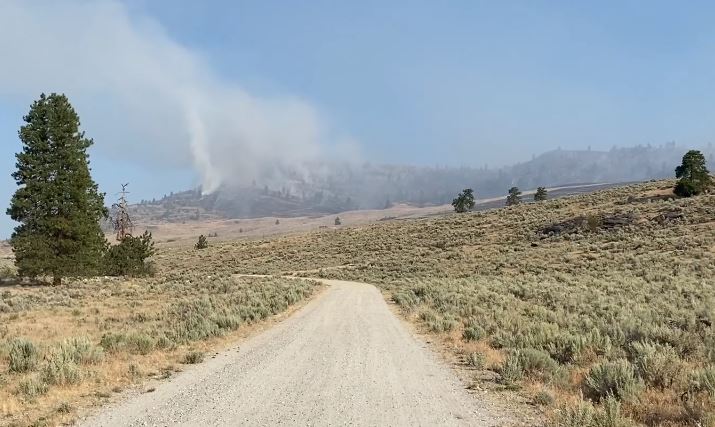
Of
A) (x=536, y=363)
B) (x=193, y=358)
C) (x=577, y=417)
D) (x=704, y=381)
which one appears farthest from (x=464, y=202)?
(x=577, y=417)

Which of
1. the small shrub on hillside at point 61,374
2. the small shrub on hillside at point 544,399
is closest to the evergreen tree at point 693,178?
the small shrub on hillside at point 544,399

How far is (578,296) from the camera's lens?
22.9m

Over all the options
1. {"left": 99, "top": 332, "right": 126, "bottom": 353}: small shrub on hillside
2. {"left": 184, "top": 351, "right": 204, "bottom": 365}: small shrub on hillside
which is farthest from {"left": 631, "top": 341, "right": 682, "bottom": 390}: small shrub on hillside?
{"left": 99, "top": 332, "right": 126, "bottom": 353}: small shrub on hillside

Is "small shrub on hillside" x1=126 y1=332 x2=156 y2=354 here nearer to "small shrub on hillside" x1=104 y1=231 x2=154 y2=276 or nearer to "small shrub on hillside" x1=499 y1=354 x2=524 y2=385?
"small shrub on hillside" x1=499 y1=354 x2=524 y2=385

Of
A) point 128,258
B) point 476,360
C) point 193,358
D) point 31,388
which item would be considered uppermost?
point 128,258

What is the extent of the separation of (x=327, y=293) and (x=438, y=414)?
Result: 2542 cm

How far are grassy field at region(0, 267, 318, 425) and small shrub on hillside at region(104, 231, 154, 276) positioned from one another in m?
11.2

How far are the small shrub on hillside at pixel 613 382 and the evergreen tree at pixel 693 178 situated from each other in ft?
226

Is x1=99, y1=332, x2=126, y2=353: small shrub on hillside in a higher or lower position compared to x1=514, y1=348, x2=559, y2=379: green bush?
higher

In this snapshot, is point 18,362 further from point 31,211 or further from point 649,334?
point 31,211

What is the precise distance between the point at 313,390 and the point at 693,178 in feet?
241

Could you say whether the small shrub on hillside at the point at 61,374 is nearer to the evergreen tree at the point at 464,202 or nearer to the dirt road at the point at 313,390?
the dirt road at the point at 313,390

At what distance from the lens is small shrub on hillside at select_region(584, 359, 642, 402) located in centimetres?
798

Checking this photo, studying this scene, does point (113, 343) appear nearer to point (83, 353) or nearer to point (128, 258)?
point (83, 353)
